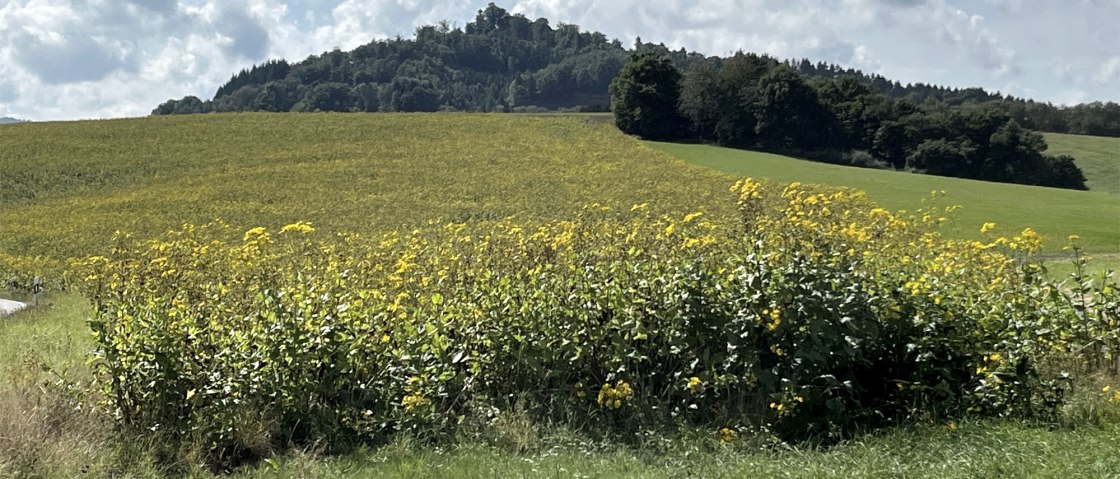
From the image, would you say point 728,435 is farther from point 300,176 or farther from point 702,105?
point 702,105

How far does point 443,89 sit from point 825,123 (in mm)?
109272

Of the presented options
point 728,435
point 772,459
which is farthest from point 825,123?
point 772,459

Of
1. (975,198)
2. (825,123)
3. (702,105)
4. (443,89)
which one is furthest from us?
(443,89)

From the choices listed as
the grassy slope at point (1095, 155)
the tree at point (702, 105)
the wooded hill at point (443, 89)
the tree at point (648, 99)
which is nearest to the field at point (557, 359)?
the tree at point (648, 99)

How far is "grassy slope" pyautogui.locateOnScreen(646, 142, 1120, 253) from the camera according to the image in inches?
941

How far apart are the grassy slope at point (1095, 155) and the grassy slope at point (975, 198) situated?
72.2 ft

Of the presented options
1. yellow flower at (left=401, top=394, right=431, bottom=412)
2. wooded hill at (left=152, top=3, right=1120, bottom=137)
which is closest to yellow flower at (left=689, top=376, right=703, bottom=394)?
yellow flower at (left=401, top=394, right=431, bottom=412)

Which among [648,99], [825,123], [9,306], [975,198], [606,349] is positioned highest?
[648,99]

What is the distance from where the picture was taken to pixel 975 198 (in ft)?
108

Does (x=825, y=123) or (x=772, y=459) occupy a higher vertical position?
(x=825, y=123)

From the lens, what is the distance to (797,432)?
18.4 feet

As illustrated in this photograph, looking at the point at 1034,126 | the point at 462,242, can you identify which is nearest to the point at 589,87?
the point at 1034,126

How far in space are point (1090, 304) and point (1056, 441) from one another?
185 cm

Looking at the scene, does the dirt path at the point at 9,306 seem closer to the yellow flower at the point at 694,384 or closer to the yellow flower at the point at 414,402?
the yellow flower at the point at 414,402
